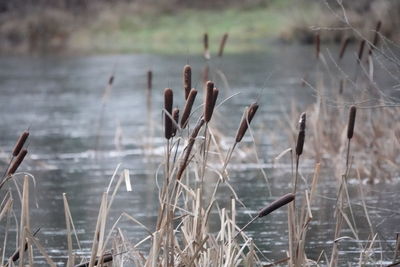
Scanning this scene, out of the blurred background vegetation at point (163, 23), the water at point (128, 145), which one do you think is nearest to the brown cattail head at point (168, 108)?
the water at point (128, 145)

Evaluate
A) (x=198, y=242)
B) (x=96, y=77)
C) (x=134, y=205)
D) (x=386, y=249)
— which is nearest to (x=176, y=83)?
(x=96, y=77)

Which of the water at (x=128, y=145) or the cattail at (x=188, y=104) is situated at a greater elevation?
the cattail at (x=188, y=104)

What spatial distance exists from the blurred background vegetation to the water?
5.85 m

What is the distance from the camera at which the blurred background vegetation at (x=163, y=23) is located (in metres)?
33.6

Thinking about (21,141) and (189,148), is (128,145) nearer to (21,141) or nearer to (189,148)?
(189,148)

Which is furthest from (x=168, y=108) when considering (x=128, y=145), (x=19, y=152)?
(x=128, y=145)

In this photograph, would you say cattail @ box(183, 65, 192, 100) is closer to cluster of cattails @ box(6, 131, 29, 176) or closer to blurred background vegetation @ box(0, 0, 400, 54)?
cluster of cattails @ box(6, 131, 29, 176)

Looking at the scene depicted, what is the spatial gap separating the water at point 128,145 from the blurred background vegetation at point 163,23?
230 inches

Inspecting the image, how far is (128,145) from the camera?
12977 mm

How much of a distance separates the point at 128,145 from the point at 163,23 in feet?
103

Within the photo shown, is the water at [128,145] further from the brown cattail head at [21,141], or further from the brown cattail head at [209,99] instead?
the brown cattail head at [21,141]

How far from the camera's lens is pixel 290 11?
3834 centimetres

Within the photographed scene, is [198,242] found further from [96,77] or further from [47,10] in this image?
[47,10]

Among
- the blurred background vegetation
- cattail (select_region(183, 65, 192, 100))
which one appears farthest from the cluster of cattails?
the blurred background vegetation
